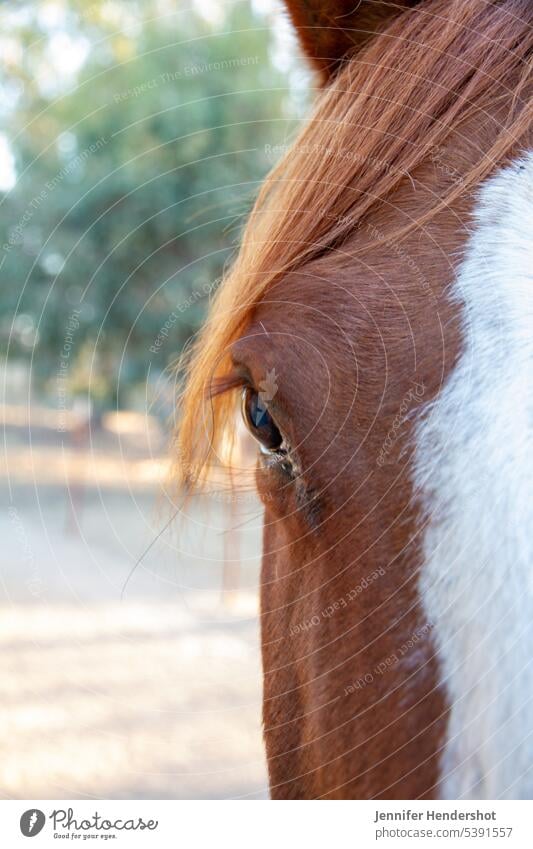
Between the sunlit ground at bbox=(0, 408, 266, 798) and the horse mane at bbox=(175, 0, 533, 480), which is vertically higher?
the sunlit ground at bbox=(0, 408, 266, 798)

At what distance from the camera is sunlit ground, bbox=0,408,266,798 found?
111 inches

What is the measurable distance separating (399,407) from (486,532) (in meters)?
0.12

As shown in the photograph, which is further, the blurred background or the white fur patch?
the blurred background

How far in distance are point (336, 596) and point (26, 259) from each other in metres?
5.07

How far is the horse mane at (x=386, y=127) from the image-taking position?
70 cm

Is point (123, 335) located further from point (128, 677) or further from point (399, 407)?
point (399, 407)

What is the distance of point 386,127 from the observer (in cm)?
74

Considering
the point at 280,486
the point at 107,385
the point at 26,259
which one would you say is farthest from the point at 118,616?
the point at 280,486

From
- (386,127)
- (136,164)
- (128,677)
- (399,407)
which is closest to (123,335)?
(136,164)

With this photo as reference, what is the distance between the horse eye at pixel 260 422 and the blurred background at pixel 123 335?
1.44m

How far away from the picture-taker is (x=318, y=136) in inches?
32.4

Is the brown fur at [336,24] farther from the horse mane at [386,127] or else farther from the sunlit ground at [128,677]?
the sunlit ground at [128,677]

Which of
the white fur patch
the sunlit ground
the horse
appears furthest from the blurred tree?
the white fur patch

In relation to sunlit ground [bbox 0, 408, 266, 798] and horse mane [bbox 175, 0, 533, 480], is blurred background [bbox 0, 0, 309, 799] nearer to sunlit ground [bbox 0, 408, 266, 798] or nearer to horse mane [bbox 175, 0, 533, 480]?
sunlit ground [bbox 0, 408, 266, 798]
